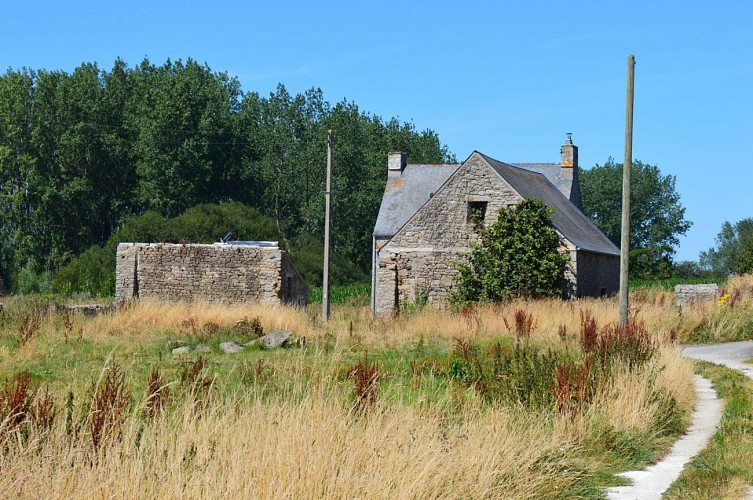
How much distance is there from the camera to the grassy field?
629 centimetres

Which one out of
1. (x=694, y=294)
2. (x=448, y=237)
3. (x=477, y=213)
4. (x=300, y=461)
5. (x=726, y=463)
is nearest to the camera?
(x=300, y=461)

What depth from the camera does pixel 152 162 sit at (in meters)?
61.9

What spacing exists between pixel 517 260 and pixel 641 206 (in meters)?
64.7

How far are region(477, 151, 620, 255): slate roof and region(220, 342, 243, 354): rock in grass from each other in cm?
1586

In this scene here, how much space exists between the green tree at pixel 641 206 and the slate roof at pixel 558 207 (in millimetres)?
51593

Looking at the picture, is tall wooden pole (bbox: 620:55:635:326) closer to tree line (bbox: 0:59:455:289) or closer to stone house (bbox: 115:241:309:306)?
stone house (bbox: 115:241:309:306)

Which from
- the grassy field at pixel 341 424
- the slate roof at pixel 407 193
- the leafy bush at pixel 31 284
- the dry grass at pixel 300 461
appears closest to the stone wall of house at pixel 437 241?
the slate roof at pixel 407 193

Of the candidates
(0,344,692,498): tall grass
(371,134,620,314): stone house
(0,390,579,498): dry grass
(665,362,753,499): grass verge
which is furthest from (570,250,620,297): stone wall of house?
(0,390,579,498): dry grass

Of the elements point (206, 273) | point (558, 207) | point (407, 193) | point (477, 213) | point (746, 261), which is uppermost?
point (407, 193)

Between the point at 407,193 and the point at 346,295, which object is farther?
the point at 346,295

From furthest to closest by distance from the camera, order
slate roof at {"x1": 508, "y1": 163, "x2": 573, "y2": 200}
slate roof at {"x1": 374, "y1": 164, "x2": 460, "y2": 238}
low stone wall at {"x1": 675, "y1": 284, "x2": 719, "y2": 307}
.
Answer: slate roof at {"x1": 508, "y1": 163, "x2": 573, "y2": 200}
slate roof at {"x1": 374, "y1": 164, "x2": 460, "y2": 238}
low stone wall at {"x1": 675, "y1": 284, "x2": 719, "y2": 307}

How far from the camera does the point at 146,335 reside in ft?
72.1

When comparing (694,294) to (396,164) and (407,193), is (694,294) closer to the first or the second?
(407,193)

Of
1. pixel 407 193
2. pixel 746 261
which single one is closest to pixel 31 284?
pixel 407 193
